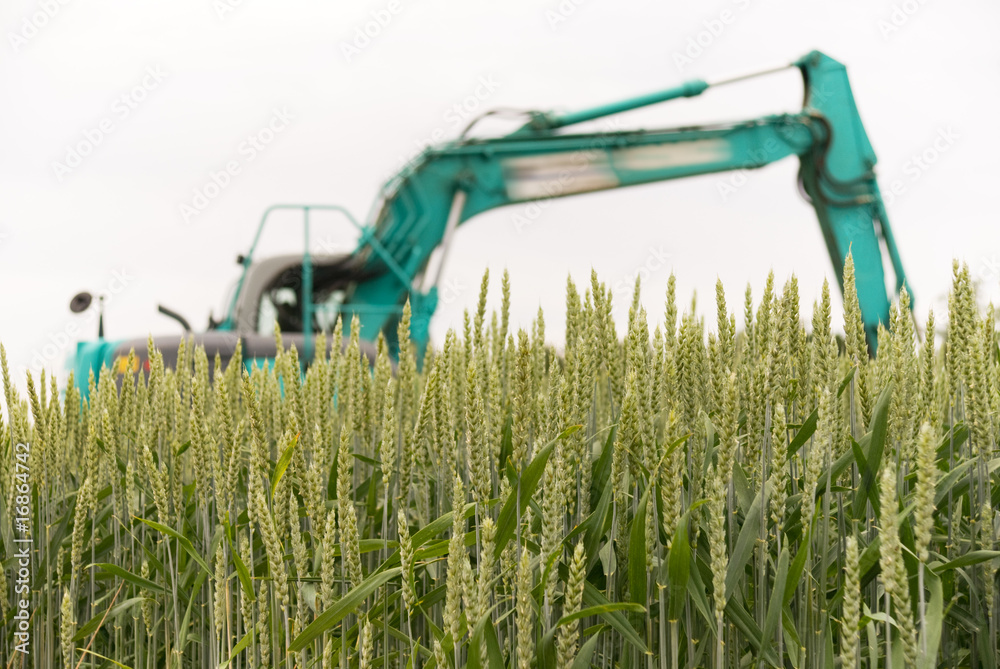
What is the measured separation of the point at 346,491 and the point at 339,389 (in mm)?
758

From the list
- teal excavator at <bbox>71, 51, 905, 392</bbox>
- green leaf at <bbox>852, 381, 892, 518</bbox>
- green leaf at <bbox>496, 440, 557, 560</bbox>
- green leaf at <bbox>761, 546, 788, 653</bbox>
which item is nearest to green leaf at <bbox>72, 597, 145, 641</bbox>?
green leaf at <bbox>496, 440, 557, 560</bbox>

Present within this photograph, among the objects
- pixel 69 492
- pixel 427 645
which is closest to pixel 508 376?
pixel 427 645

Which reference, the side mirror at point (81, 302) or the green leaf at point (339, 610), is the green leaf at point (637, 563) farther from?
the side mirror at point (81, 302)

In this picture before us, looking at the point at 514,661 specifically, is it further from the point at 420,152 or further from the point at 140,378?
the point at 420,152

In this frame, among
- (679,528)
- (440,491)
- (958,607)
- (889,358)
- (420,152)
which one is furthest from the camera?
(420,152)

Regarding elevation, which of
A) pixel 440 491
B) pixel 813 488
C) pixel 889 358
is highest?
pixel 889 358

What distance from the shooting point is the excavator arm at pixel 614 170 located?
5.95m

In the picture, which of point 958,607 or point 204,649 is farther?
point 204,649

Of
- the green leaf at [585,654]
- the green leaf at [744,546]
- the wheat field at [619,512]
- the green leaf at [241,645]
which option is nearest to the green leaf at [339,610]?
the wheat field at [619,512]

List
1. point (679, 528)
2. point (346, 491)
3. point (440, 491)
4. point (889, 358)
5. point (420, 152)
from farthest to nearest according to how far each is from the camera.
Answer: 1. point (420, 152)
2. point (440, 491)
3. point (889, 358)
4. point (346, 491)
5. point (679, 528)

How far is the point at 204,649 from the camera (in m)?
1.44

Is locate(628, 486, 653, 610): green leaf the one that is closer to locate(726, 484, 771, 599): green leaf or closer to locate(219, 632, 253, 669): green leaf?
locate(726, 484, 771, 599): green leaf

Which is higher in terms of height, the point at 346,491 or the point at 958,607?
the point at 346,491

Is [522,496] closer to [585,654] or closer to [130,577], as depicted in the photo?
[585,654]
